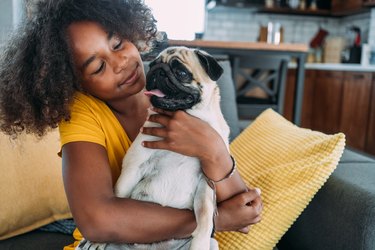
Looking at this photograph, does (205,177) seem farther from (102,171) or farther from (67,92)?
(67,92)

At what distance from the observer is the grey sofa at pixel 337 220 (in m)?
1.02

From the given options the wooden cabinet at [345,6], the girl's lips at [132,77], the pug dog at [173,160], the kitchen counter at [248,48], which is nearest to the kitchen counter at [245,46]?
the kitchen counter at [248,48]

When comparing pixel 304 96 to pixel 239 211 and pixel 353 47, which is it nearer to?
pixel 353 47

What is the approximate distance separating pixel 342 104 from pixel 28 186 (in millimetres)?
4005

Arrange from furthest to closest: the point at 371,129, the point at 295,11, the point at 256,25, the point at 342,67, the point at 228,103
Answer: the point at 256,25 < the point at 295,11 < the point at 342,67 < the point at 371,129 < the point at 228,103

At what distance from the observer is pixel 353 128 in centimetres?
443

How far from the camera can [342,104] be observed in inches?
183

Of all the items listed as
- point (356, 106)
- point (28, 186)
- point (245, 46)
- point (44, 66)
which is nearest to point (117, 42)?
point (44, 66)

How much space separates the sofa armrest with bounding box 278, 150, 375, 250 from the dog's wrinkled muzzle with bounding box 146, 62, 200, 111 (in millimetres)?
495

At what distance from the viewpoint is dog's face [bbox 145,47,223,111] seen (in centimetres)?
100

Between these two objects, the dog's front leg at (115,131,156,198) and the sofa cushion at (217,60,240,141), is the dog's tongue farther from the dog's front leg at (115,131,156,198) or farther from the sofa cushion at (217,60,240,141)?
the sofa cushion at (217,60,240,141)

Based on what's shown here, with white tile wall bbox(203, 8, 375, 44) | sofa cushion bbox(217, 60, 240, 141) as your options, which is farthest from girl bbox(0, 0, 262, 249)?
white tile wall bbox(203, 8, 375, 44)

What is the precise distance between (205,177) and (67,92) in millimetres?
430

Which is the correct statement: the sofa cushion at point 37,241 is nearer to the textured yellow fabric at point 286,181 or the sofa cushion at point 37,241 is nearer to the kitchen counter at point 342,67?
the textured yellow fabric at point 286,181
